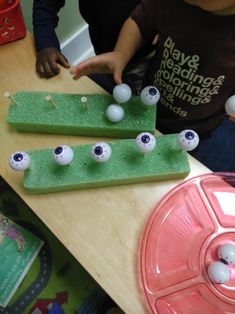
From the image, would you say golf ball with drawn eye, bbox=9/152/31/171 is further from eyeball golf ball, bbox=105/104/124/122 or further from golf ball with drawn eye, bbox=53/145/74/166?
eyeball golf ball, bbox=105/104/124/122

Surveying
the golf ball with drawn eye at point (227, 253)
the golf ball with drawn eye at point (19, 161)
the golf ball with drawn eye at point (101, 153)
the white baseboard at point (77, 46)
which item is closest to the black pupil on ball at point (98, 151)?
the golf ball with drawn eye at point (101, 153)

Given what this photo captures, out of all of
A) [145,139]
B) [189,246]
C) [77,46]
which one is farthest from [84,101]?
[77,46]

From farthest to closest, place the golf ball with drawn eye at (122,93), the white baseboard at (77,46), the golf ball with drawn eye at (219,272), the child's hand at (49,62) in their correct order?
the white baseboard at (77,46)
the child's hand at (49,62)
the golf ball with drawn eye at (122,93)
the golf ball with drawn eye at (219,272)

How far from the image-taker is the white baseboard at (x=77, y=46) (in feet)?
4.24

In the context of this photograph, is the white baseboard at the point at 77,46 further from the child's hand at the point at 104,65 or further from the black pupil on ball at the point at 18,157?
the black pupil on ball at the point at 18,157

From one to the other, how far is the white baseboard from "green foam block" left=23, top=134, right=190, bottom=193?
88cm

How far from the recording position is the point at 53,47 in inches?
25.9

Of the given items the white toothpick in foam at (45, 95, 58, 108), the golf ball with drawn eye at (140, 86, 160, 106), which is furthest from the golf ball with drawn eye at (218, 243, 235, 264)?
the white toothpick in foam at (45, 95, 58, 108)

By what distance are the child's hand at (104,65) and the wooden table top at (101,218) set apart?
4.7 inches

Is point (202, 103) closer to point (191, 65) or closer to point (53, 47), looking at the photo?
point (191, 65)

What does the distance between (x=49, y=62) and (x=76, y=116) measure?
5.8 inches

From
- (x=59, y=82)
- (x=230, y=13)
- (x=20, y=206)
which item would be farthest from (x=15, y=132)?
(x=230, y=13)

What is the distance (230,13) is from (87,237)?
382mm

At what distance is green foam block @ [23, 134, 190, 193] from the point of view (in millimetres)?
498
